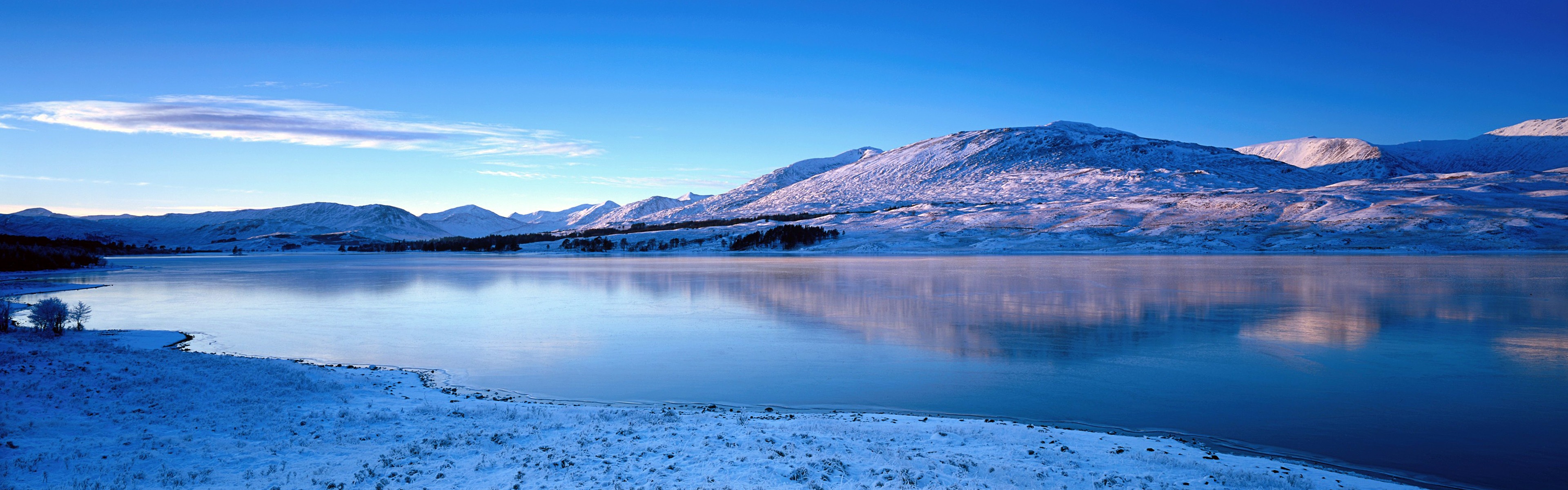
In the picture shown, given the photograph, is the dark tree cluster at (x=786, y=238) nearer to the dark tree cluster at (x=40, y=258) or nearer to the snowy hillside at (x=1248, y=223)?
the snowy hillside at (x=1248, y=223)

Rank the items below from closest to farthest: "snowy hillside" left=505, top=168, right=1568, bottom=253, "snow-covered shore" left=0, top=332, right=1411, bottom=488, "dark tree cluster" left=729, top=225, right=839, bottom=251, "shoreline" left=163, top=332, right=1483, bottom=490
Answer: "snow-covered shore" left=0, top=332, right=1411, bottom=488 < "shoreline" left=163, top=332, right=1483, bottom=490 < "snowy hillside" left=505, top=168, right=1568, bottom=253 < "dark tree cluster" left=729, top=225, right=839, bottom=251

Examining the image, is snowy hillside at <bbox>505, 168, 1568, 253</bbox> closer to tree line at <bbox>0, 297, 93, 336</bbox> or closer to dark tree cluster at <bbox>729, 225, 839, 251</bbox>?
dark tree cluster at <bbox>729, 225, 839, 251</bbox>

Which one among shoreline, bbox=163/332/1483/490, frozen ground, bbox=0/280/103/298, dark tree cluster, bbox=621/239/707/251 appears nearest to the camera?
shoreline, bbox=163/332/1483/490

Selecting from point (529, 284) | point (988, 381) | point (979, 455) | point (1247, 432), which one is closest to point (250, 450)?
point (979, 455)

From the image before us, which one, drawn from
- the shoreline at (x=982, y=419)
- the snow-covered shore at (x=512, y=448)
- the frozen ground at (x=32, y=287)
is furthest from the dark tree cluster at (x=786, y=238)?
the snow-covered shore at (x=512, y=448)

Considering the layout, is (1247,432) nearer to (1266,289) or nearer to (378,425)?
(378,425)

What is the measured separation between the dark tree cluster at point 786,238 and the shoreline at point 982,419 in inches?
4847

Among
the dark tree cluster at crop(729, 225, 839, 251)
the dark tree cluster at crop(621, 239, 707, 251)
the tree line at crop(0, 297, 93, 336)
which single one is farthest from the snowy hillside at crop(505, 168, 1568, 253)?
the tree line at crop(0, 297, 93, 336)

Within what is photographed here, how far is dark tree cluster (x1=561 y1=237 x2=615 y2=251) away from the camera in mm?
161125

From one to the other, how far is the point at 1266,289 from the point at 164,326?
151 feet

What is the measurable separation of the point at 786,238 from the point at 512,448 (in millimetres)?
131806

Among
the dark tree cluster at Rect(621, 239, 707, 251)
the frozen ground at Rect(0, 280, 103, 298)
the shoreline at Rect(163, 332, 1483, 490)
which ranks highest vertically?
the dark tree cluster at Rect(621, 239, 707, 251)

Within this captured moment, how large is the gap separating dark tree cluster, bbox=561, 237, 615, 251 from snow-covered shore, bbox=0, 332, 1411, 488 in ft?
493

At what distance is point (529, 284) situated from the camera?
47812 millimetres
